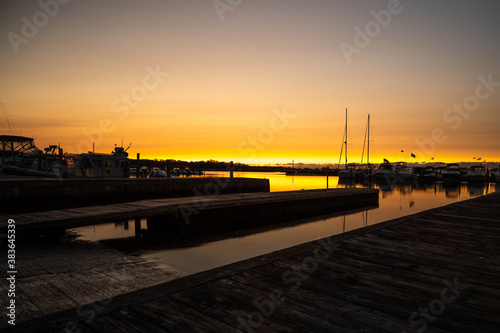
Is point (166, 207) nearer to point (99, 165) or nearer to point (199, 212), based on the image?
point (199, 212)

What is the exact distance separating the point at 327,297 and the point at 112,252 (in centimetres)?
671

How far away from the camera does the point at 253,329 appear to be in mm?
2717

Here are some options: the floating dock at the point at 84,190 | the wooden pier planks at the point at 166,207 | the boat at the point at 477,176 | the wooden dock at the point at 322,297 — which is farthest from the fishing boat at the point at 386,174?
the wooden dock at the point at 322,297

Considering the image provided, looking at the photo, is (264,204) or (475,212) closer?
(475,212)

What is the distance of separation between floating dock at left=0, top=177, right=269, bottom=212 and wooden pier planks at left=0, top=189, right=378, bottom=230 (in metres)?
4.14

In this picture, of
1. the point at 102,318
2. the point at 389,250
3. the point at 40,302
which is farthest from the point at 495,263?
the point at 40,302

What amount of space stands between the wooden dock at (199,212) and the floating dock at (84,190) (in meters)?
4.62

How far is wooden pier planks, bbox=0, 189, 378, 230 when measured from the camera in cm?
803

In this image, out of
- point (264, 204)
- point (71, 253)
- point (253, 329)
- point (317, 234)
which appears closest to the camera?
point (253, 329)

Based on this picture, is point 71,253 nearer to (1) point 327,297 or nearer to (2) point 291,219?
(1) point 327,297

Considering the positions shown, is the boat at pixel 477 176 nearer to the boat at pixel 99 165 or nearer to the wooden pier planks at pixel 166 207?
the wooden pier planks at pixel 166 207

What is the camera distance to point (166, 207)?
10.4 m

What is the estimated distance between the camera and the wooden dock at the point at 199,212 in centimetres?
821

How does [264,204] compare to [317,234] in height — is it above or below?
above
